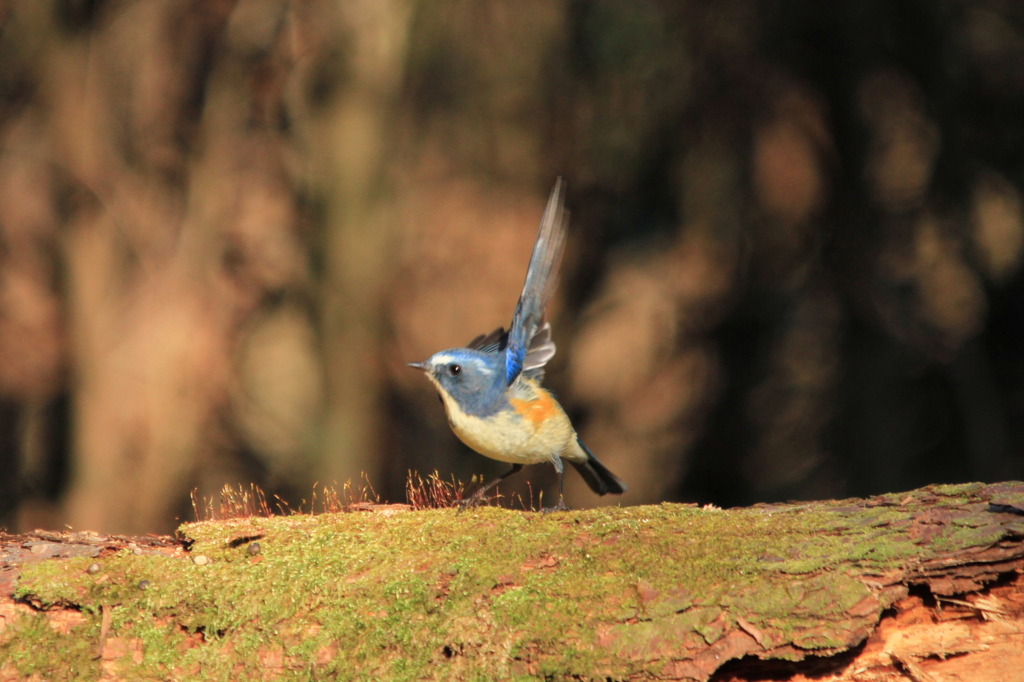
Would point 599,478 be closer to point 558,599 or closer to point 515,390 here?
point 515,390

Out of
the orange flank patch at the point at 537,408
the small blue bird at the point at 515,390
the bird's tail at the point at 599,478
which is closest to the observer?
the small blue bird at the point at 515,390

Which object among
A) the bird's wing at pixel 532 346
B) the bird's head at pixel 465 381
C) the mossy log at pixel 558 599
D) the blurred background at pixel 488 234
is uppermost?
the blurred background at pixel 488 234

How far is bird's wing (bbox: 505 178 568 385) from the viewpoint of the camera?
462 centimetres

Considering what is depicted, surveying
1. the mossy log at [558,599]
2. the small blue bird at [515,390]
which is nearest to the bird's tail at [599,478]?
the small blue bird at [515,390]

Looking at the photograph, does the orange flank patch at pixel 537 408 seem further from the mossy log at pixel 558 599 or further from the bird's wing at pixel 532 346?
the mossy log at pixel 558 599

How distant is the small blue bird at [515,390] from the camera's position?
4414mm

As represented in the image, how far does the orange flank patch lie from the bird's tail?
2.33ft

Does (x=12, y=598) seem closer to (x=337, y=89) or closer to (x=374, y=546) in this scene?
(x=374, y=546)

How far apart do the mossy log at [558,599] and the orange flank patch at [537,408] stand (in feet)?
3.16

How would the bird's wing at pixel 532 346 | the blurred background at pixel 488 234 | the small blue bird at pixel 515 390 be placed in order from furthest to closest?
1. the blurred background at pixel 488 234
2. the bird's wing at pixel 532 346
3. the small blue bird at pixel 515 390

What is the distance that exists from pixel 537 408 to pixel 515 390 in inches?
5.4

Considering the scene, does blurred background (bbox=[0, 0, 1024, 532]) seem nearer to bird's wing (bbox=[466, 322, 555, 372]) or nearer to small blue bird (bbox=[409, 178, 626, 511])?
bird's wing (bbox=[466, 322, 555, 372])

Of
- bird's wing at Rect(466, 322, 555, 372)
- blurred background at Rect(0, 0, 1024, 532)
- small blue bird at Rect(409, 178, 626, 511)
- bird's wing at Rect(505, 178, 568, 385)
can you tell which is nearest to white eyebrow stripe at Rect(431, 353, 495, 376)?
small blue bird at Rect(409, 178, 626, 511)

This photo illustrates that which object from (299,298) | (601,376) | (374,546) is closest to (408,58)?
(299,298)
